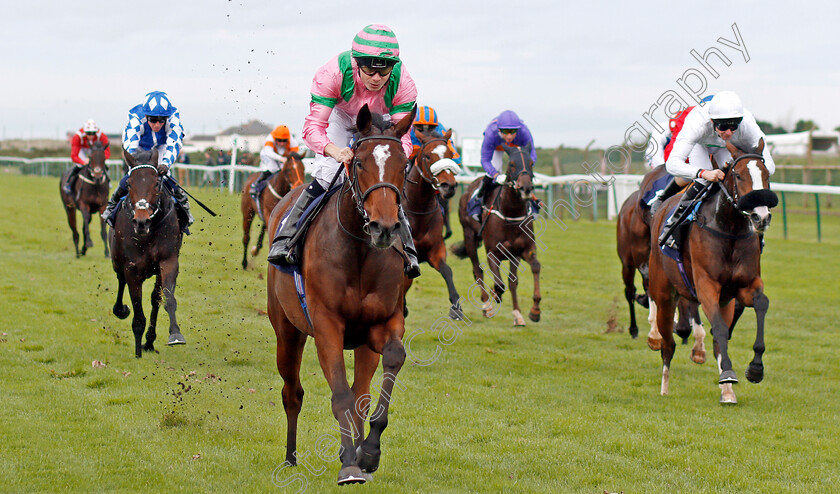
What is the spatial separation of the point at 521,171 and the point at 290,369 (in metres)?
5.81

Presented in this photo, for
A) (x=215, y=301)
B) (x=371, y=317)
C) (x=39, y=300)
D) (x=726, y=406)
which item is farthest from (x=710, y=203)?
(x=39, y=300)

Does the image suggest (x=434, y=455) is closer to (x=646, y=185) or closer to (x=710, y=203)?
(x=710, y=203)

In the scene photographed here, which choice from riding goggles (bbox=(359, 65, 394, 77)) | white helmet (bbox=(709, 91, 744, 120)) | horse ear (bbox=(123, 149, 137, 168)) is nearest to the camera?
riding goggles (bbox=(359, 65, 394, 77))

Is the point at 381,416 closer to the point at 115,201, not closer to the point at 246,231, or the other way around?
the point at 115,201

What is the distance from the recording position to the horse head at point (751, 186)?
629cm

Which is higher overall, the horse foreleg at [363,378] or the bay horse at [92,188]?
the bay horse at [92,188]

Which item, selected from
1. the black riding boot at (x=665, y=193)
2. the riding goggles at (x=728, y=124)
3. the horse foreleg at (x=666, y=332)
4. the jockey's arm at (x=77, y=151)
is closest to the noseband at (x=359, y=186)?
the riding goggles at (x=728, y=124)

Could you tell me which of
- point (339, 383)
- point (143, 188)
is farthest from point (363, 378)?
point (143, 188)

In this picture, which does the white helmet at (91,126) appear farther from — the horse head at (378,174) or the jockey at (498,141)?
the horse head at (378,174)

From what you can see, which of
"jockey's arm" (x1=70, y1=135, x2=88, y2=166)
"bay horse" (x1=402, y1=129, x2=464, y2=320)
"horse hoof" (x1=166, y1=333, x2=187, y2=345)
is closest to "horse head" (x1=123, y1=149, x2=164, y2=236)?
"horse hoof" (x1=166, y1=333, x2=187, y2=345)

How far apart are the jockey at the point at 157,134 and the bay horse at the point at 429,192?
2202mm

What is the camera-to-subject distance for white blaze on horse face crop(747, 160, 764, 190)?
643 centimetres

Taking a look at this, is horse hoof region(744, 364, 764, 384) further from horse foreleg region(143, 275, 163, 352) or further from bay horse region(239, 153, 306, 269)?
bay horse region(239, 153, 306, 269)

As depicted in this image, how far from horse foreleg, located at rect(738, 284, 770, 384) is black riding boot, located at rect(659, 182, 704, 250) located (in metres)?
0.70
